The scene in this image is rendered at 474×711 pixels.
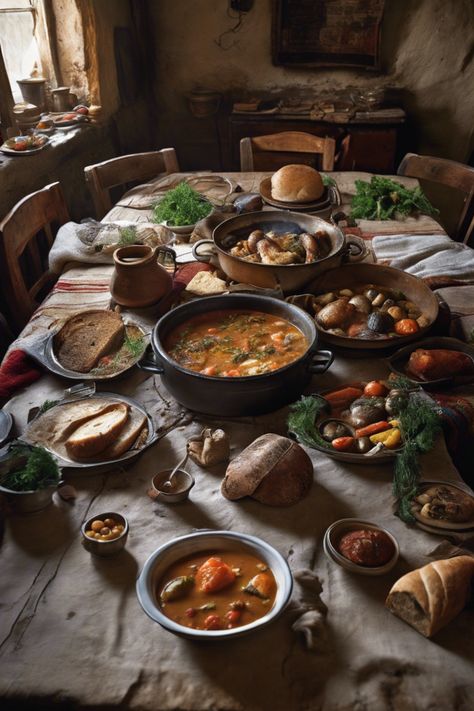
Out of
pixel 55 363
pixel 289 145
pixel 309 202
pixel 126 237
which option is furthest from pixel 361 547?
pixel 289 145

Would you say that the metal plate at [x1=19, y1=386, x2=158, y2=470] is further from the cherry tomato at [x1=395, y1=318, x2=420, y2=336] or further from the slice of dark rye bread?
the cherry tomato at [x1=395, y1=318, x2=420, y2=336]

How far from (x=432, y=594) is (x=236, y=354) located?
1134 millimetres

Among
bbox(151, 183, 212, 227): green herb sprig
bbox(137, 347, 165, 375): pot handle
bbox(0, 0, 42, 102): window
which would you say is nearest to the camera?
bbox(137, 347, 165, 375): pot handle

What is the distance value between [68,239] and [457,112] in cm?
502

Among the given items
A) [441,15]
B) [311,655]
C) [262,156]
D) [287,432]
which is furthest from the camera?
[441,15]

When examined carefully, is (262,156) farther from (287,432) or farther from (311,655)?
(311,655)

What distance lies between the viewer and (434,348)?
2.31m

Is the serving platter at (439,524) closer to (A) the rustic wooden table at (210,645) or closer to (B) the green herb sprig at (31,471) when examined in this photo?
(A) the rustic wooden table at (210,645)

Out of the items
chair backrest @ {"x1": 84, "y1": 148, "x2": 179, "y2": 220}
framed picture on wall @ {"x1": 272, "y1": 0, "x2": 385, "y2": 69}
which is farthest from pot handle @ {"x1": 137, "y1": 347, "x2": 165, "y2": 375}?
framed picture on wall @ {"x1": 272, "y1": 0, "x2": 385, "y2": 69}

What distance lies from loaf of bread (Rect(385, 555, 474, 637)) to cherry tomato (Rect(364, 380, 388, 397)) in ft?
2.43

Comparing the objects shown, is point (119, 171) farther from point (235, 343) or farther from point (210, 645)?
point (210, 645)

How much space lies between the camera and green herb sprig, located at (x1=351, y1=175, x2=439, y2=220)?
3.54 metres

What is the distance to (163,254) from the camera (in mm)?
3059

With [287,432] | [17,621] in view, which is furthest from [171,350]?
[17,621]
